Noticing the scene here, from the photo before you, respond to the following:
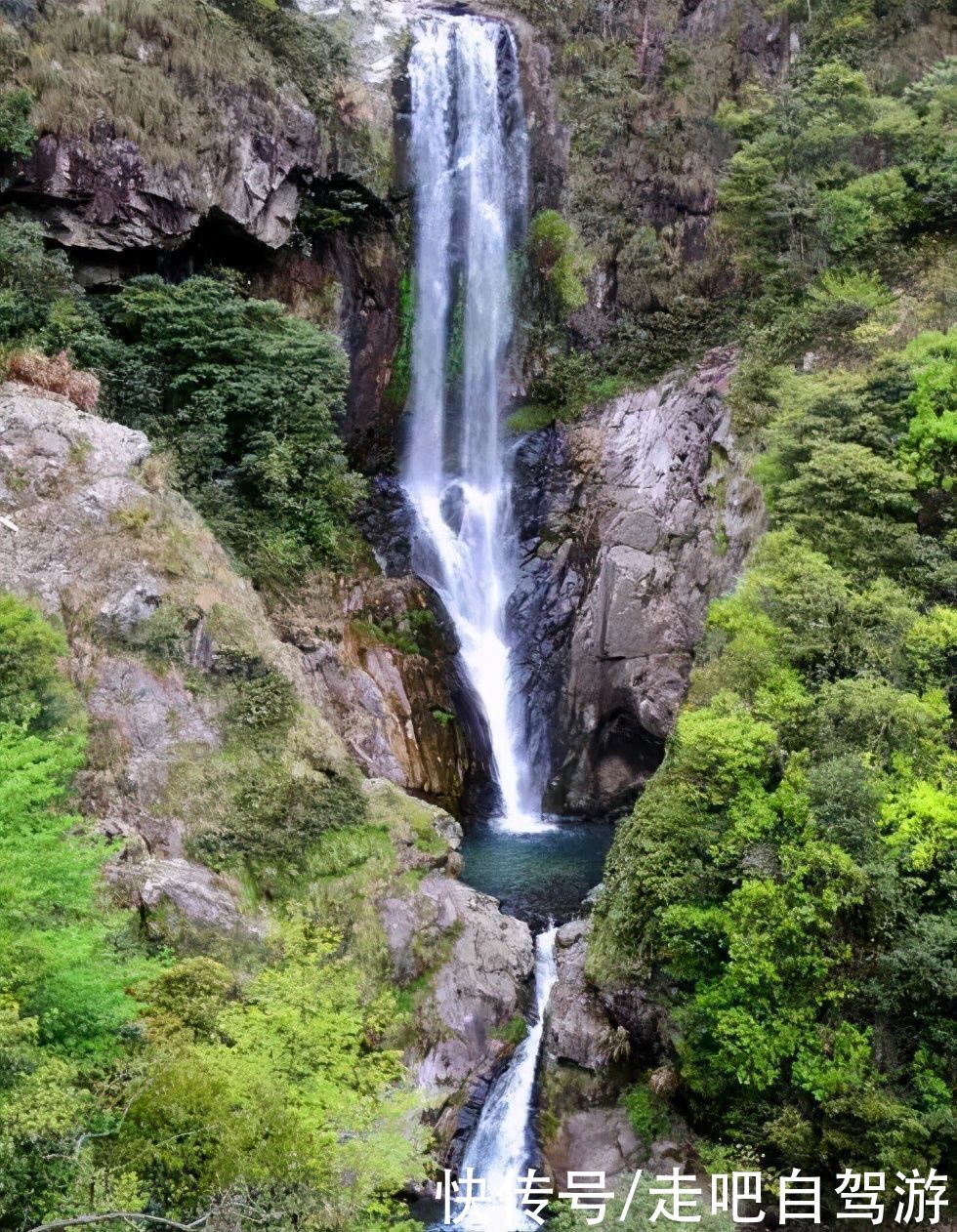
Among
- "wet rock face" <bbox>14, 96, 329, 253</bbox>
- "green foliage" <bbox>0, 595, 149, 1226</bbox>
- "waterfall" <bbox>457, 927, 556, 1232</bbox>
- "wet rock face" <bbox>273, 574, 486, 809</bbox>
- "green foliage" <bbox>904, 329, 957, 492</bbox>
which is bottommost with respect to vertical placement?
"waterfall" <bbox>457, 927, 556, 1232</bbox>

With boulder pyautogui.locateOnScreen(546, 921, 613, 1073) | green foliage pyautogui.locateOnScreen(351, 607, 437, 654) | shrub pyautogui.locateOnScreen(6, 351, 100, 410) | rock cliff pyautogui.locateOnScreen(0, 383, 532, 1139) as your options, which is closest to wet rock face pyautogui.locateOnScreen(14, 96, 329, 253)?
shrub pyautogui.locateOnScreen(6, 351, 100, 410)

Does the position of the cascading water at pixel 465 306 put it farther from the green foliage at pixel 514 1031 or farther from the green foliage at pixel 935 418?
the green foliage at pixel 935 418

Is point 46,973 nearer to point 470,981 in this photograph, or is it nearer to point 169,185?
point 470,981

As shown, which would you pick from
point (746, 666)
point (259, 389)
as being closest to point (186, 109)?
point (259, 389)

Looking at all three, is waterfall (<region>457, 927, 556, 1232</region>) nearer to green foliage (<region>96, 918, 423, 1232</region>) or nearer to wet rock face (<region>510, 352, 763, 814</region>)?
green foliage (<region>96, 918, 423, 1232</region>)

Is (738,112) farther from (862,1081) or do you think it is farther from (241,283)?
(862,1081)

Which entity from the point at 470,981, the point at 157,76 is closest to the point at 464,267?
the point at 157,76
